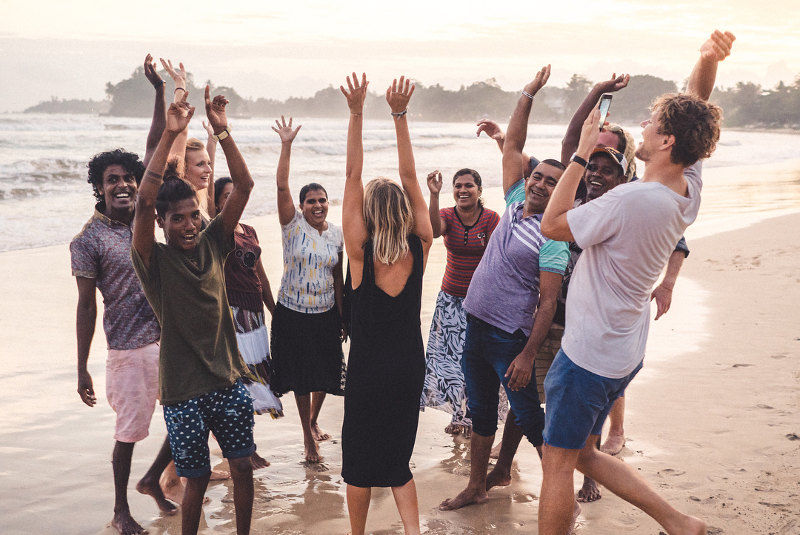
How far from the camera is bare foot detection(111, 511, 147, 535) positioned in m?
3.75

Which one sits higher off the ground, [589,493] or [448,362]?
[448,362]

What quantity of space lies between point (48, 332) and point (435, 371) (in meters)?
4.11

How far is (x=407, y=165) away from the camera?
339 centimetres

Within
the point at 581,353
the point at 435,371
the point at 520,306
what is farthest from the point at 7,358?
the point at 581,353

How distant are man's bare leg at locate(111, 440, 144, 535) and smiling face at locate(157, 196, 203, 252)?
118cm

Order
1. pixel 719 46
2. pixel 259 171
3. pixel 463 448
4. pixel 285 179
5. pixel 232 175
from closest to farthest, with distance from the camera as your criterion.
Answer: pixel 719 46 < pixel 232 175 < pixel 285 179 < pixel 463 448 < pixel 259 171

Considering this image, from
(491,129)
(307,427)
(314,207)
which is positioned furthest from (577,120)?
(307,427)

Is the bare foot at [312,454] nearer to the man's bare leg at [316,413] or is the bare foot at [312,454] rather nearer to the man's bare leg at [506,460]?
the man's bare leg at [316,413]

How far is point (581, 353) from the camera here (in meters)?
3.04

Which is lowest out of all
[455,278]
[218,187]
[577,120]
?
[455,278]

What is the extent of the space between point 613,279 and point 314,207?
7.24 feet

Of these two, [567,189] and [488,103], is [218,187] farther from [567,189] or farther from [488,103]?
[488,103]

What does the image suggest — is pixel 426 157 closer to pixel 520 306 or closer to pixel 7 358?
pixel 7 358

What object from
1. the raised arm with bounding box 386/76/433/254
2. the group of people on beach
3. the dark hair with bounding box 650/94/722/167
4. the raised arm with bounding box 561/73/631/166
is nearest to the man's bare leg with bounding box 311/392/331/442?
the group of people on beach
